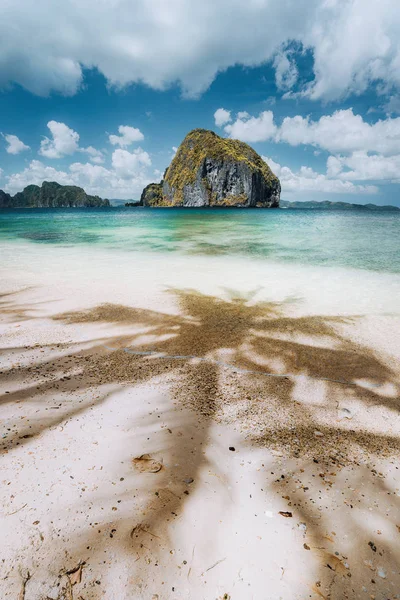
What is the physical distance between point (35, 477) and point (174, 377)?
2.00 meters

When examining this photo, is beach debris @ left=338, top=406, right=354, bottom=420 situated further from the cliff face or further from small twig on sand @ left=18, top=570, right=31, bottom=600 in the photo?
the cliff face

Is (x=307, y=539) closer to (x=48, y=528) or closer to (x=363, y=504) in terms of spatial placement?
(x=363, y=504)

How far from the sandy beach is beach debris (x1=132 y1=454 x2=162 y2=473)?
0.01 meters

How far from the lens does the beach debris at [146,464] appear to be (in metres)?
2.54

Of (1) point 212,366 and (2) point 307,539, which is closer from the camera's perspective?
(2) point 307,539

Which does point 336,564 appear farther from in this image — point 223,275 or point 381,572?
point 223,275

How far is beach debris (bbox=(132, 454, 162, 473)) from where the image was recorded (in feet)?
8.34

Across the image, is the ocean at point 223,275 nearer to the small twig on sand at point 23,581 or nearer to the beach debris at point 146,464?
the beach debris at point 146,464

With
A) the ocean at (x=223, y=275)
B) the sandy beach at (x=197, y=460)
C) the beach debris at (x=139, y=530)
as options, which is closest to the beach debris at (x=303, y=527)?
the sandy beach at (x=197, y=460)

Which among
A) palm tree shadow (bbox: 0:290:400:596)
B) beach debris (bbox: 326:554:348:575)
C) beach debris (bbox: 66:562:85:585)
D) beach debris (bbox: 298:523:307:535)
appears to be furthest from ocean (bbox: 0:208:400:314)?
beach debris (bbox: 326:554:348:575)

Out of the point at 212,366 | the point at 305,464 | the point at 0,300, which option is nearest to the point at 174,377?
the point at 212,366

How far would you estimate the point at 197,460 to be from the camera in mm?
2676

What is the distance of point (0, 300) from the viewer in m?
7.39

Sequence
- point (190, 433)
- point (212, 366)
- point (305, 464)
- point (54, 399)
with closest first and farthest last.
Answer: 1. point (305, 464)
2. point (190, 433)
3. point (54, 399)
4. point (212, 366)
